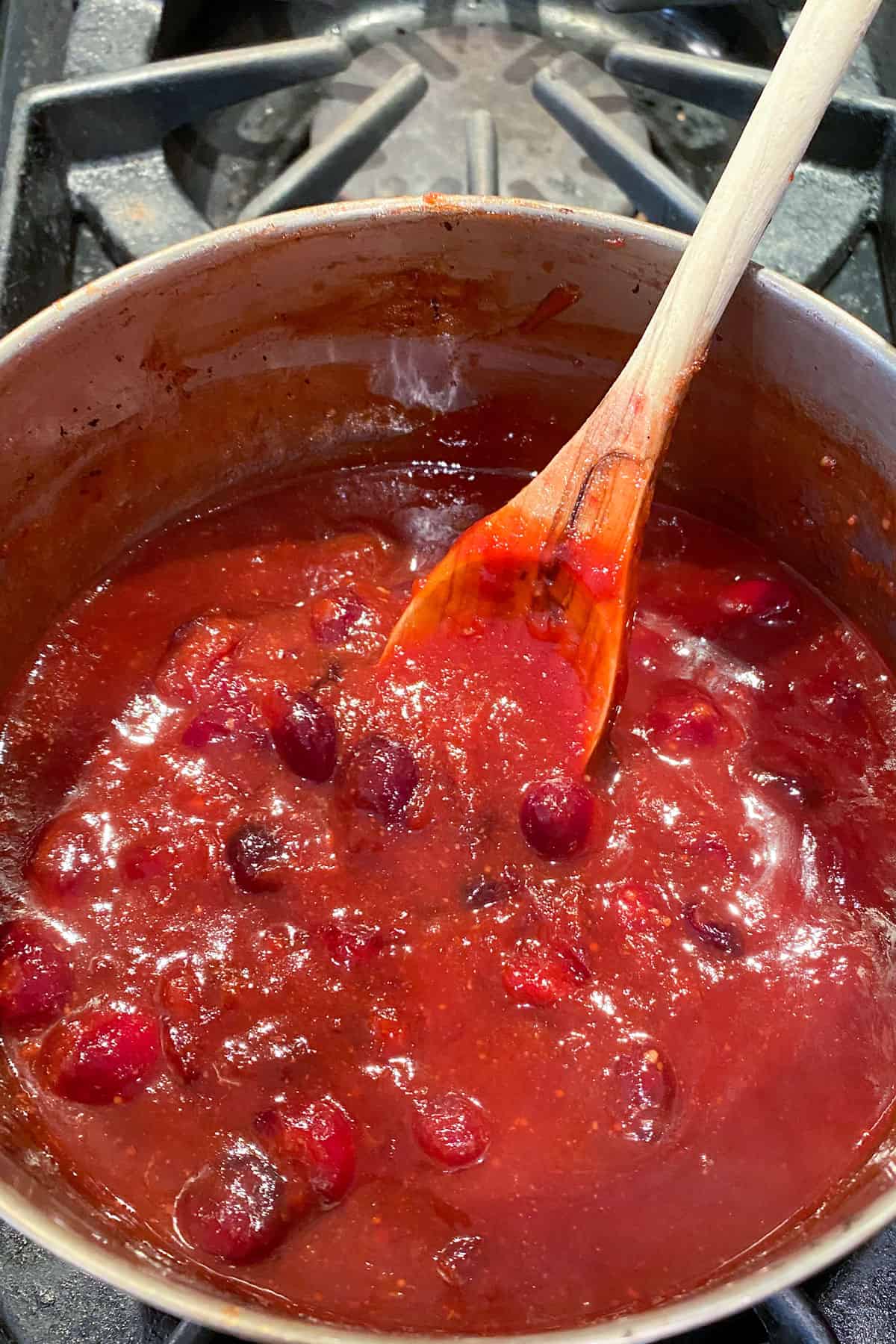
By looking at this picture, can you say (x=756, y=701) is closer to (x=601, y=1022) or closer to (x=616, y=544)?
(x=616, y=544)

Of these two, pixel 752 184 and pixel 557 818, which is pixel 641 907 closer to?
pixel 557 818

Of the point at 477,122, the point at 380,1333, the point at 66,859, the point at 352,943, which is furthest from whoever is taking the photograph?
the point at 477,122

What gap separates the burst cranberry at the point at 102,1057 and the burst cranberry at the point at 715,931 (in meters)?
0.87

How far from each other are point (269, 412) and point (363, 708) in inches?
27.8

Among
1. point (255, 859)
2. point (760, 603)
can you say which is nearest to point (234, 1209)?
point (255, 859)

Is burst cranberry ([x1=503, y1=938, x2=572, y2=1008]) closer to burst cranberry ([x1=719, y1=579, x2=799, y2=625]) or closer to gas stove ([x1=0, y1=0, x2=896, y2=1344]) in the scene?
burst cranberry ([x1=719, y1=579, x2=799, y2=625])

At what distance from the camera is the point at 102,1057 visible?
5.33 ft

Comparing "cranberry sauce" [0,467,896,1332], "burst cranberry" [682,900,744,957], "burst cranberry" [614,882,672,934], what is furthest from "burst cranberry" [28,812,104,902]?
"burst cranberry" [682,900,744,957]

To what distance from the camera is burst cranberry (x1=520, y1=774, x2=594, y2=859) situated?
180 centimetres

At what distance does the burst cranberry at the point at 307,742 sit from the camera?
1883mm

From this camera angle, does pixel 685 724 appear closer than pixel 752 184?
No

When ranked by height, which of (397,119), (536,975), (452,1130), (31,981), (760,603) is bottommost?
(31,981)

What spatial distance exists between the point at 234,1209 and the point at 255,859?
1.71 feet

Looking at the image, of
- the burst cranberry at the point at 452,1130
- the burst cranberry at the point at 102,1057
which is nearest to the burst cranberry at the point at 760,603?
the burst cranberry at the point at 452,1130
